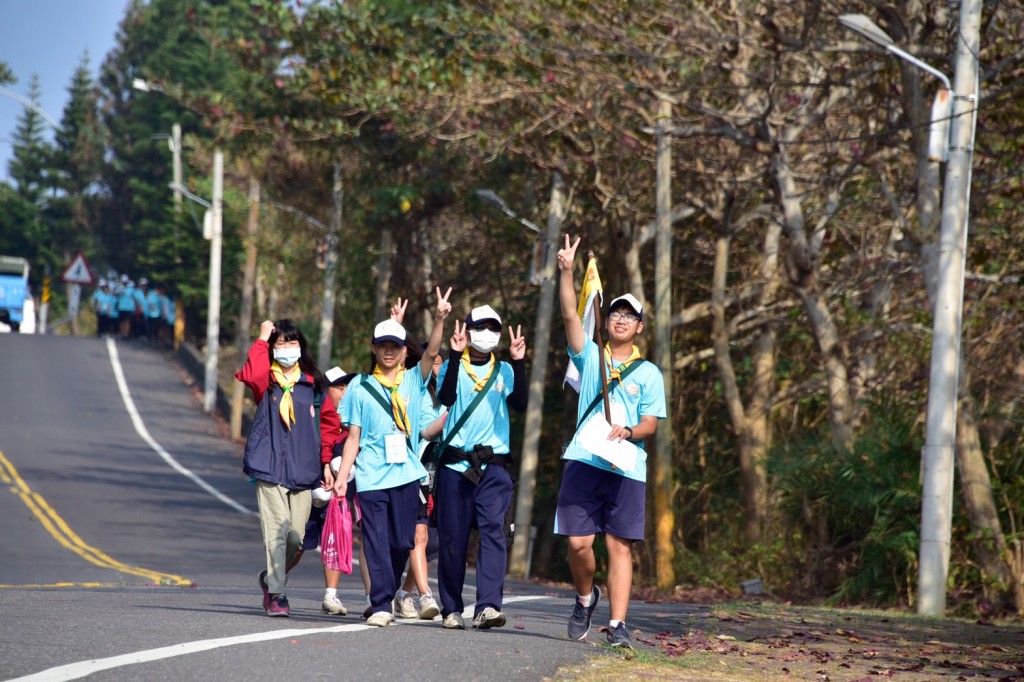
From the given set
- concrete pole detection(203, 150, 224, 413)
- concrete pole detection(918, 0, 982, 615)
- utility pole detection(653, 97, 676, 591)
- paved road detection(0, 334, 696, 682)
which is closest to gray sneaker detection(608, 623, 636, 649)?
paved road detection(0, 334, 696, 682)

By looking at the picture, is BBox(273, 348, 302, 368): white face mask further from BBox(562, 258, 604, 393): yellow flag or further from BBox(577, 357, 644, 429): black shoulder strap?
BBox(577, 357, 644, 429): black shoulder strap

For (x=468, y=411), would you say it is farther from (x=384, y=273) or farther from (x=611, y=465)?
(x=384, y=273)

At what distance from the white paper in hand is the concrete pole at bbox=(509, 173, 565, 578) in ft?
54.6

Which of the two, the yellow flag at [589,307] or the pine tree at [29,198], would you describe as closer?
the yellow flag at [589,307]

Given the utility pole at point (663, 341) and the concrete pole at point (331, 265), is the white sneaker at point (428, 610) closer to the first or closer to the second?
the utility pole at point (663, 341)

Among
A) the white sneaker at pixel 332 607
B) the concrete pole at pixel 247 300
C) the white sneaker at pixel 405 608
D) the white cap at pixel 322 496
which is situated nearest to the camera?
the white sneaker at pixel 405 608

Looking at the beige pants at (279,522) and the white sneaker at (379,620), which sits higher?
the beige pants at (279,522)

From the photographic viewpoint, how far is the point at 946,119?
15.7 meters

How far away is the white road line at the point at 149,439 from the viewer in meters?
Answer: 30.2

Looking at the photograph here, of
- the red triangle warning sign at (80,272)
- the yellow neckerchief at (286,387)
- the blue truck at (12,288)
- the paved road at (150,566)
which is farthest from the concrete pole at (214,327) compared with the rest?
the yellow neckerchief at (286,387)

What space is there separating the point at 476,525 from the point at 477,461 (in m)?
0.43

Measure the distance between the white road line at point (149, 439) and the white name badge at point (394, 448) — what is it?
63.0ft

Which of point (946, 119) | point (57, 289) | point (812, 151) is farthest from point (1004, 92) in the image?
point (57, 289)

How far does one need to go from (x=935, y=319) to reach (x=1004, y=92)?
2591mm
